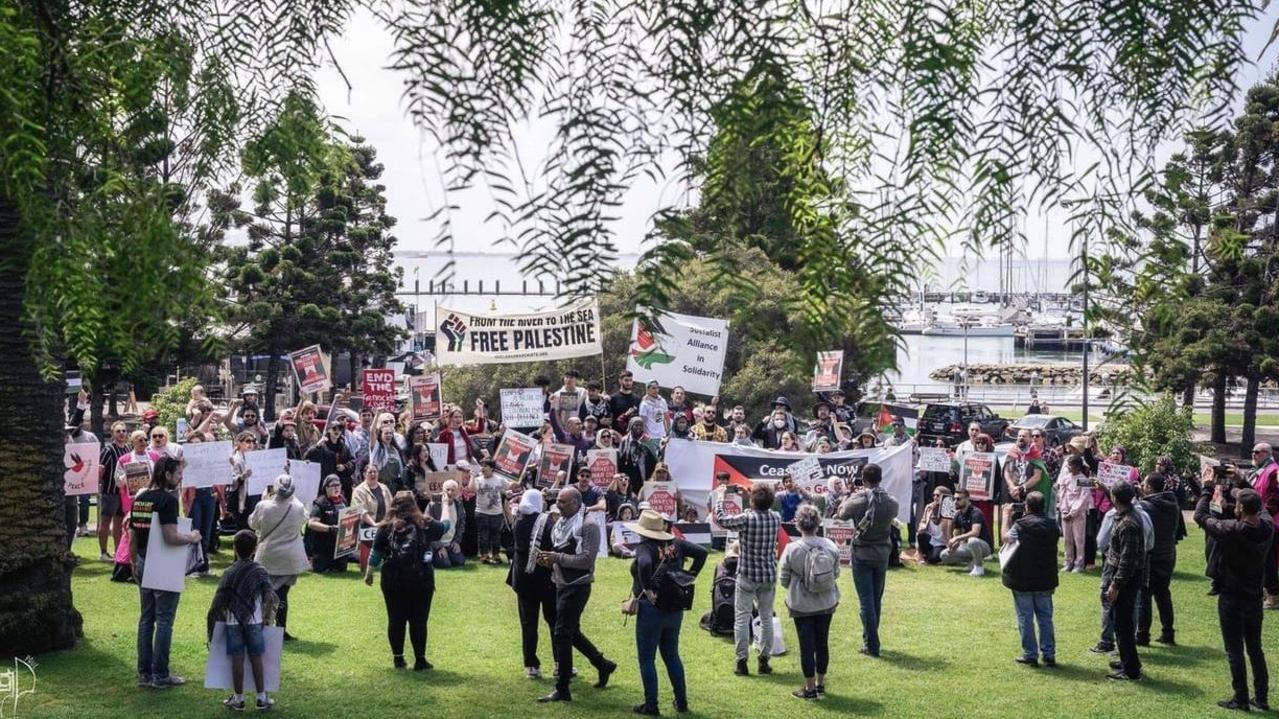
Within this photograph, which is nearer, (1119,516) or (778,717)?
(778,717)

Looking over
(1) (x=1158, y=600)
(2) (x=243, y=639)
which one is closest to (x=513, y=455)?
(2) (x=243, y=639)

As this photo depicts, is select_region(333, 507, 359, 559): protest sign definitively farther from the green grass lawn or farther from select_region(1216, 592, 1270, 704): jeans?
select_region(1216, 592, 1270, 704): jeans

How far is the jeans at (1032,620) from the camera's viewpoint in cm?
1142

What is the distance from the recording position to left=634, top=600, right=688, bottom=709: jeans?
962cm

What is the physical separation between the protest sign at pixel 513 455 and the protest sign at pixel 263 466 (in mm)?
2996

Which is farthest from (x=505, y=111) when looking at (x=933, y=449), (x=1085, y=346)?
(x=933, y=449)

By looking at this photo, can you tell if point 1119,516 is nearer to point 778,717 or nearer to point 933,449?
point 778,717

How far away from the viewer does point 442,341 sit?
21.0 metres

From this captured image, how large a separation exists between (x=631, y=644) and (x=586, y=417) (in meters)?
6.48

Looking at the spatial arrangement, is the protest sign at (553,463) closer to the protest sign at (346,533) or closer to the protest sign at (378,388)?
the protest sign at (346,533)

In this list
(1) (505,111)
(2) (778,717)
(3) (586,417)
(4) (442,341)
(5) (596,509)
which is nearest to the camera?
(1) (505,111)

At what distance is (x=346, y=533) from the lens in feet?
49.6

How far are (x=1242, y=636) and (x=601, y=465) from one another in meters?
8.83

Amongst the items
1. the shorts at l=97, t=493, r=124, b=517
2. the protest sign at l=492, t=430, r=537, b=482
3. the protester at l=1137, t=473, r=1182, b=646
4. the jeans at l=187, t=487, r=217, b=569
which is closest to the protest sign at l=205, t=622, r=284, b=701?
the jeans at l=187, t=487, r=217, b=569
